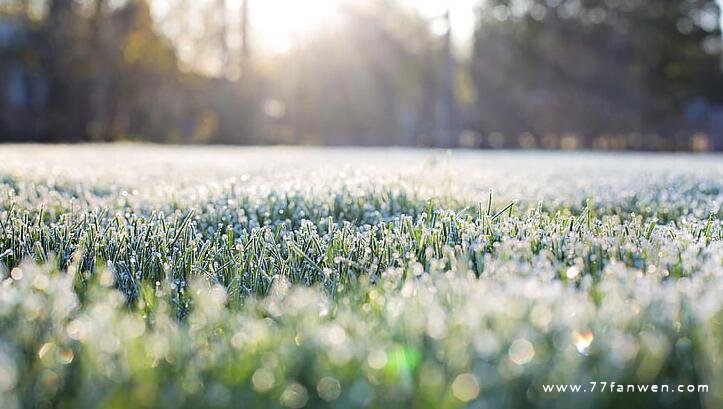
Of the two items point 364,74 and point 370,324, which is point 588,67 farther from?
point 370,324

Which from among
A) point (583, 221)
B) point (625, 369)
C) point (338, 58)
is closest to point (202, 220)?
point (583, 221)

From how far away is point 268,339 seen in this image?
1721mm

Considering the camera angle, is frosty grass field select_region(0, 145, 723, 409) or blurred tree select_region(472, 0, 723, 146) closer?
frosty grass field select_region(0, 145, 723, 409)

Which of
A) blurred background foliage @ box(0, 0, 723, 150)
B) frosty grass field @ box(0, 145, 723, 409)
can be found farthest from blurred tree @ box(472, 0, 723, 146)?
frosty grass field @ box(0, 145, 723, 409)

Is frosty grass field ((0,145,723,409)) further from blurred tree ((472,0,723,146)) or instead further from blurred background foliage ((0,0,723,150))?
blurred tree ((472,0,723,146))

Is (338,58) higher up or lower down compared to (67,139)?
higher up

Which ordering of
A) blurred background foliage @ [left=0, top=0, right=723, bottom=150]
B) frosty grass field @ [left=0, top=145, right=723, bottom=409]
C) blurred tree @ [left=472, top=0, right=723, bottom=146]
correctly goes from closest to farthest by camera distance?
1. frosty grass field @ [left=0, top=145, right=723, bottom=409]
2. blurred background foliage @ [left=0, top=0, right=723, bottom=150]
3. blurred tree @ [left=472, top=0, right=723, bottom=146]

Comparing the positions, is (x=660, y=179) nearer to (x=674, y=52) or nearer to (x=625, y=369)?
(x=625, y=369)

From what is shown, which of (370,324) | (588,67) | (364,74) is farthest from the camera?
(588,67)

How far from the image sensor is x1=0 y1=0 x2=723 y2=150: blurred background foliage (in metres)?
26.3

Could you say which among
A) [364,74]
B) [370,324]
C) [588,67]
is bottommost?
[370,324]

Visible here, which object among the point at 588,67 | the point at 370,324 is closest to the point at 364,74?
the point at 588,67

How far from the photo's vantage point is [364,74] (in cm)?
3281

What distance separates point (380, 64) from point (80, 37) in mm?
11926
